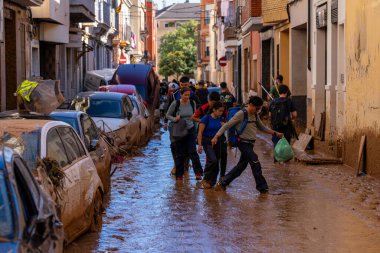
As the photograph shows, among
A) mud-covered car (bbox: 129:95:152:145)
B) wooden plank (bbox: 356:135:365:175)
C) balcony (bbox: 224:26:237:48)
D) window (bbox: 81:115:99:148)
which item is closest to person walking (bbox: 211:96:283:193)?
window (bbox: 81:115:99:148)

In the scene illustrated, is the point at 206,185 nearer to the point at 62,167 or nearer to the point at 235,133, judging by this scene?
the point at 235,133

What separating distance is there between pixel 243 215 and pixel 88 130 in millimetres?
3176

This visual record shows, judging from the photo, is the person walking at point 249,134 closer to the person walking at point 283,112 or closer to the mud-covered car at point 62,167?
the mud-covered car at point 62,167

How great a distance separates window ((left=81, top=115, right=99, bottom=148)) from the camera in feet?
43.5

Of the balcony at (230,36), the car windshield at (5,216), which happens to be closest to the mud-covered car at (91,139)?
the car windshield at (5,216)

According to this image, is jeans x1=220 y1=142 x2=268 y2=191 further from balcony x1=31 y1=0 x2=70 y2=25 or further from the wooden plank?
Answer: balcony x1=31 y1=0 x2=70 y2=25

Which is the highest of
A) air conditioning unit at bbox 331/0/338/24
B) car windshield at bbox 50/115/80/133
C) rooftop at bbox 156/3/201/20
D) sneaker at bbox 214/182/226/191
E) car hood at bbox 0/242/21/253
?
→ rooftop at bbox 156/3/201/20

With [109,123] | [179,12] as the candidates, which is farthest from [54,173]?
[179,12]

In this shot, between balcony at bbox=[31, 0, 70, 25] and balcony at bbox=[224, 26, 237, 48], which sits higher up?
balcony at bbox=[224, 26, 237, 48]

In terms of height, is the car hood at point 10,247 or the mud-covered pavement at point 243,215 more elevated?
the car hood at point 10,247

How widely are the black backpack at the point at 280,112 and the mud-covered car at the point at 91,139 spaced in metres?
5.27

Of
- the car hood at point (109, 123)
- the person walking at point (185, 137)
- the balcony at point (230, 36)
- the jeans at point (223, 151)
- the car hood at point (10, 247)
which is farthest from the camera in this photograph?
the balcony at point (230, 36)

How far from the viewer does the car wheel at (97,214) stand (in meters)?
10.3

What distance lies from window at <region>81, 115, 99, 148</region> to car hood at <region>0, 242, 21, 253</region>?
25.3 feet
